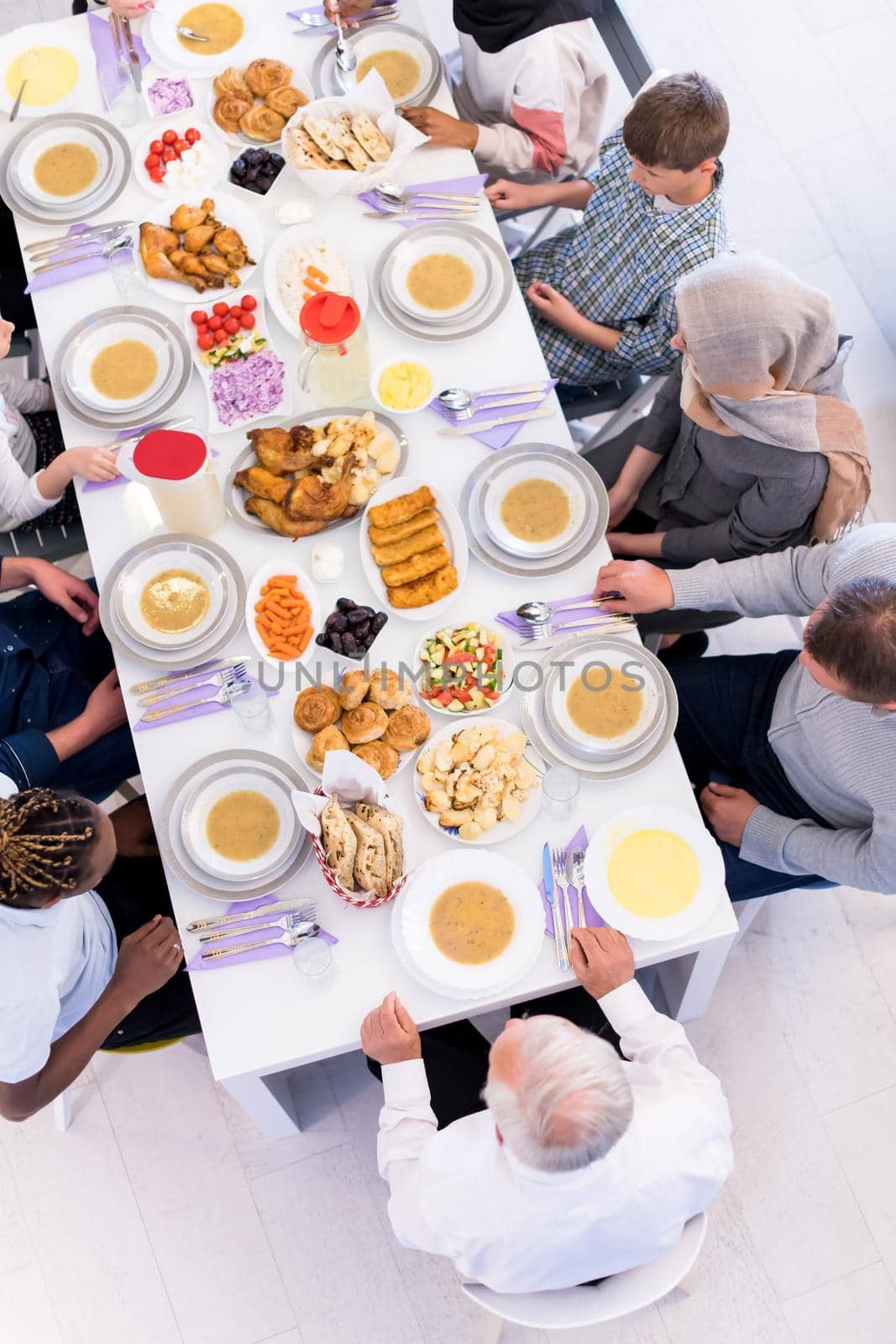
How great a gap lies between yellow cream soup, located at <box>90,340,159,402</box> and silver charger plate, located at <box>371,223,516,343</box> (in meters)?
0.48

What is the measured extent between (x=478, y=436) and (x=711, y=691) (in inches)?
29.9

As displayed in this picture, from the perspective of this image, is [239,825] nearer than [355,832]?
No

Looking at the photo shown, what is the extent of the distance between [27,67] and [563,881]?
2161 mm

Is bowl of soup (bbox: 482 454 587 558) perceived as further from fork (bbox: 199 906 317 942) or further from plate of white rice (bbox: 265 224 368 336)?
fork (bbox: 199 906 317 942)

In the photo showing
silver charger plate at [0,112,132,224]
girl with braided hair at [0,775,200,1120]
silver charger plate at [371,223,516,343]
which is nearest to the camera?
girl with braided hair at [0,775,200,1120]

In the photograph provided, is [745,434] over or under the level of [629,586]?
over

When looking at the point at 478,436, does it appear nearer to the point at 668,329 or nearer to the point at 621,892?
the point at 668,329

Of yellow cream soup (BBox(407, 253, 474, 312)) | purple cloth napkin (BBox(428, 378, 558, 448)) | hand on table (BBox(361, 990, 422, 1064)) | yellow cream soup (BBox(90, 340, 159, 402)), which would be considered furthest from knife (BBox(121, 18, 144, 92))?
Result: hand on table (BBox(361, 990, 422, 1064))

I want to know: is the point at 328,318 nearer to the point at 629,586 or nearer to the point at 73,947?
the point at 629,586

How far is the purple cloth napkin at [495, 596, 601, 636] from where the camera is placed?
6.93 ft

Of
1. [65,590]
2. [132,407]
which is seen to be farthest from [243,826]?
[132,407]

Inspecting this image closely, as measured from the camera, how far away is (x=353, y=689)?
2.00 m

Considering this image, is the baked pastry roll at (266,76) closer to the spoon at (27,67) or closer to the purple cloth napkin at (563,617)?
the spoon at (27,67)

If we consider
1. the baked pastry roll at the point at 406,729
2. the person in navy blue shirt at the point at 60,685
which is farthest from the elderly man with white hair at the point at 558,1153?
the person in navy blue shirt at the point at 60,685
